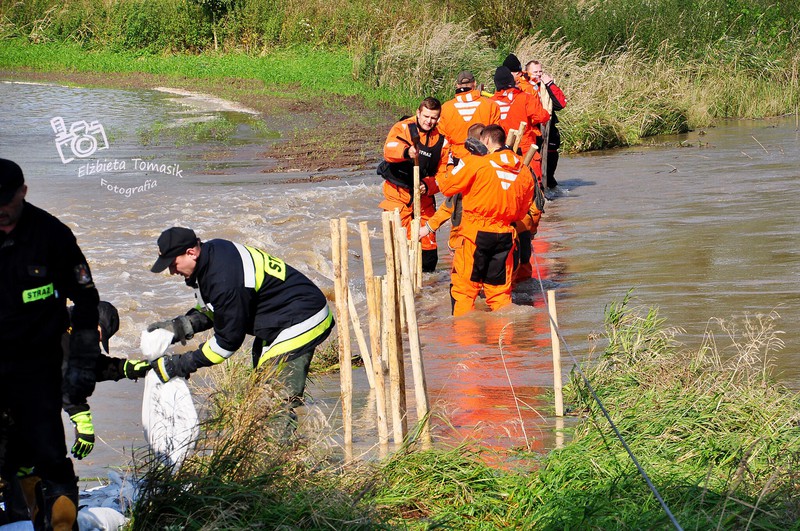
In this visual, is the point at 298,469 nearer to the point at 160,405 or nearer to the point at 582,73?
the point at 160,405

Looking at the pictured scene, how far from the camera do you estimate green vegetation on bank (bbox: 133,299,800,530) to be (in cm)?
478

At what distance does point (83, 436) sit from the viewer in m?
5.25

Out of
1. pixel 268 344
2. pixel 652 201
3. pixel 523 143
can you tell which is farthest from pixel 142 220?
pixel 268 344

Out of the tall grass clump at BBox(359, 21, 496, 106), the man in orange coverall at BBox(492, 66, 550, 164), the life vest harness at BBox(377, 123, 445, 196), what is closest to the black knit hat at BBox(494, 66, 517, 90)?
the man in orange coverall at BBox(492, 66, 550, 164)

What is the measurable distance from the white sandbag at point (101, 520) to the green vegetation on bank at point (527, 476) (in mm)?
223

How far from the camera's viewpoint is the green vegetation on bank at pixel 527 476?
478cm

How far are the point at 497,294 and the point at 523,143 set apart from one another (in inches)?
132

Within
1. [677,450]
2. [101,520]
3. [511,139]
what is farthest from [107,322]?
[511,139]

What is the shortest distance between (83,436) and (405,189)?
251 inches

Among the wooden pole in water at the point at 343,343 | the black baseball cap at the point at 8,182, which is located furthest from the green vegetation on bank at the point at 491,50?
the black baseball cap at the point at 8,182

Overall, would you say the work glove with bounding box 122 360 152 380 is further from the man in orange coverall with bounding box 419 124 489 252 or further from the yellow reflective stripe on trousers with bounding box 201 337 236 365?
the man in orange coverall with bounding box 419 124 489 252

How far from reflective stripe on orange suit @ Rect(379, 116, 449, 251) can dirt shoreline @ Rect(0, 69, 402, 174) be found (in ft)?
23.8

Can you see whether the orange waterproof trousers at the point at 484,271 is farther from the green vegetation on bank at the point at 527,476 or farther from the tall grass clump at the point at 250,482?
the tall grass clump at the point at 250,482

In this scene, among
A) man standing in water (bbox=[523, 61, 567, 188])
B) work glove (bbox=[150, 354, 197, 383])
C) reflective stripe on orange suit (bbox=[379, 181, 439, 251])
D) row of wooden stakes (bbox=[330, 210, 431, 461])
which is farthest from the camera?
man standing in water (bbox=[523, 61, 567, 188])
